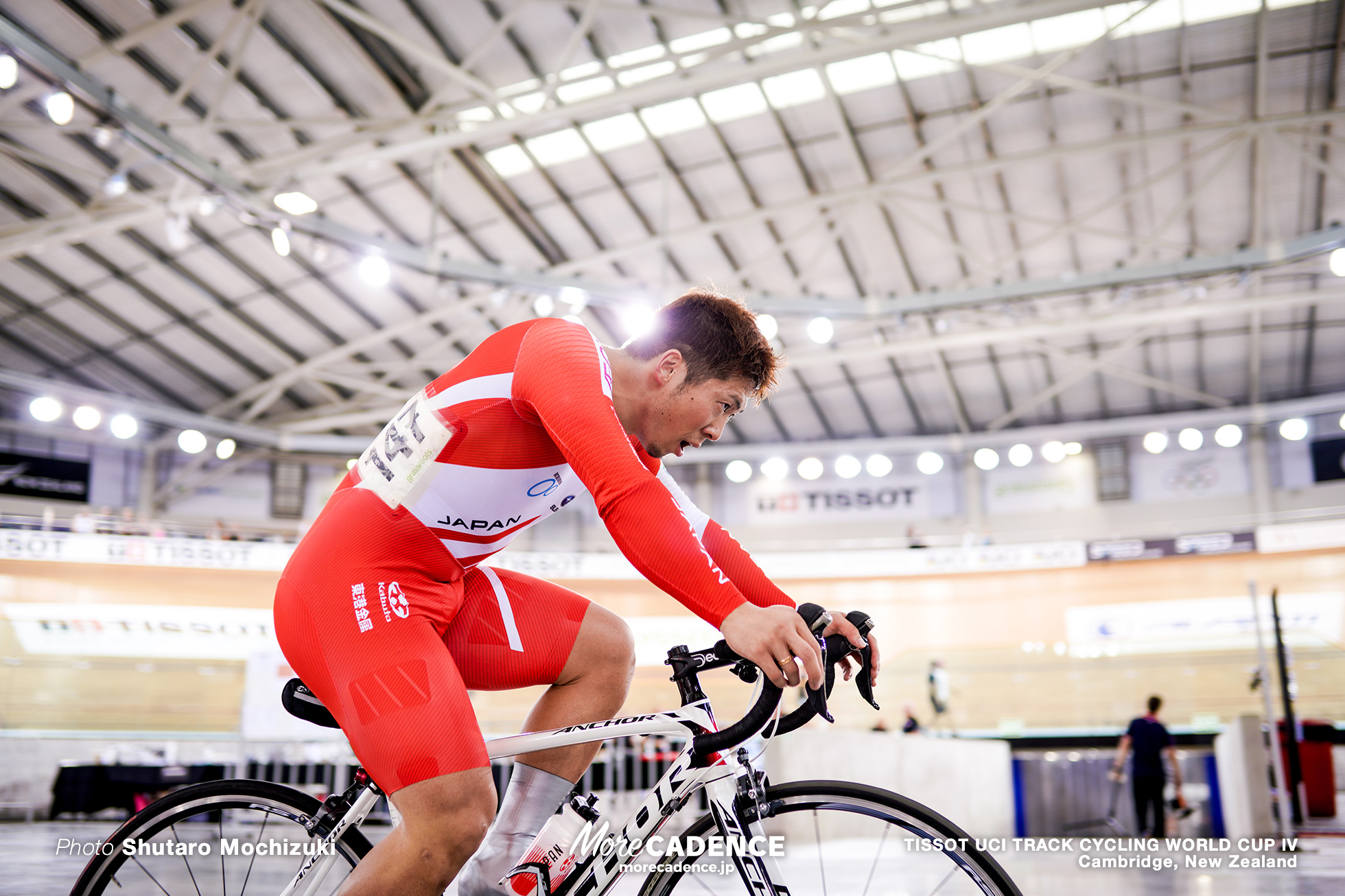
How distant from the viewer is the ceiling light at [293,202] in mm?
13039

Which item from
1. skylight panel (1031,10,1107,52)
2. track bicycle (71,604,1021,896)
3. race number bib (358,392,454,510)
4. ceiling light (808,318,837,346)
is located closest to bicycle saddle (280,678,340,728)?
track bicycle (71,604,1021,896)

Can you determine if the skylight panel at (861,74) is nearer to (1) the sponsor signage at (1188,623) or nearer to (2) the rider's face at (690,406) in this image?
(1) the sponsor signage at (1188,623)

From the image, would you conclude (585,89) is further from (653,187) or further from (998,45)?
(998,45)

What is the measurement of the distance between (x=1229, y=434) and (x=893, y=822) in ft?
77.4

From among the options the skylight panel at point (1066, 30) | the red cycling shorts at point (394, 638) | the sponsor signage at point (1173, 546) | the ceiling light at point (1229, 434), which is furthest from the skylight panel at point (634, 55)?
the ceiling light at point (1229, 434)

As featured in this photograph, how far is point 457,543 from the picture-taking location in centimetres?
188

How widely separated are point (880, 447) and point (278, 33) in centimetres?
1638

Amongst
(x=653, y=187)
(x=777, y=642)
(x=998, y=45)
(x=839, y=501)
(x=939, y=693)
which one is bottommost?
(x=777, y=642)

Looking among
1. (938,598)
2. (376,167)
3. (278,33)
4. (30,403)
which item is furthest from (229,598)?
(938,598)

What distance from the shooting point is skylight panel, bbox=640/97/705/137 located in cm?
1498

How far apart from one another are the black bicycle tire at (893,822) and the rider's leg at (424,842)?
387mm

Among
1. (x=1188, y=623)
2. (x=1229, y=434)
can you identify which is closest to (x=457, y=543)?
(x=1188, y=623)

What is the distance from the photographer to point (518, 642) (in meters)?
2.02

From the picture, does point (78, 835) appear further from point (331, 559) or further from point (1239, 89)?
point (1239, 89)
